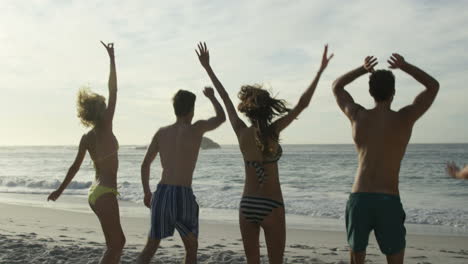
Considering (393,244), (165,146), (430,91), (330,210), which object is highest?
(430,91)

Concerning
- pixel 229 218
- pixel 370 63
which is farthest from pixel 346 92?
pixel 229 218

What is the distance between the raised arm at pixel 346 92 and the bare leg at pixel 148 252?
6.14ft

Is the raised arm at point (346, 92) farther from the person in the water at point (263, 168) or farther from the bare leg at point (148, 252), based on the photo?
the bare leg at point (148, 252)

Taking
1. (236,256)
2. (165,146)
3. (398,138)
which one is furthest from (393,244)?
(236,256)

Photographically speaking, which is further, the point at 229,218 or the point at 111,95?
the point at 229,218

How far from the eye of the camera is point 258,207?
4.08 metres

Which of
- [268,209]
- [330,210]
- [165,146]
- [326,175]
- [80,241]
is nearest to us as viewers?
[268,209]

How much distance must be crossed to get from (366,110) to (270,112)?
0.68 metres

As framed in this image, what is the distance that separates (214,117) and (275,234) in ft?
3.81

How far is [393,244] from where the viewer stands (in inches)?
149

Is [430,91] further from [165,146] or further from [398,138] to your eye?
[165,146]

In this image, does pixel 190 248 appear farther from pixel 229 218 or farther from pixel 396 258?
pixel 229 218

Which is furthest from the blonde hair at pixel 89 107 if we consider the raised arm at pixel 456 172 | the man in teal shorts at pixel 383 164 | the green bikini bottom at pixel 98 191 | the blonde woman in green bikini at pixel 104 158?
the raised arm at pixel 456 172

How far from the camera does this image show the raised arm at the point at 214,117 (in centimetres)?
468
